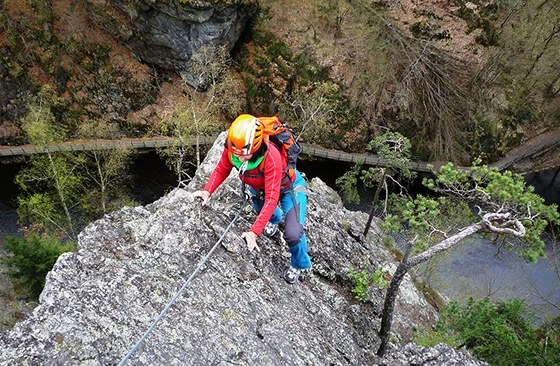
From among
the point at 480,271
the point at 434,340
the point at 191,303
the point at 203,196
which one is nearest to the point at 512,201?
the point at 434,340

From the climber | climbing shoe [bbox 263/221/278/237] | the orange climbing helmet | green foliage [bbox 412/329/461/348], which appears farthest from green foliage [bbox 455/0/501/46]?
the orange climbing helmet

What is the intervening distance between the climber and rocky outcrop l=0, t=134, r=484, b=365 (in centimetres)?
37

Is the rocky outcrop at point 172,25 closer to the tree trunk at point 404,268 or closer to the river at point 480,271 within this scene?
the river at point 480,271

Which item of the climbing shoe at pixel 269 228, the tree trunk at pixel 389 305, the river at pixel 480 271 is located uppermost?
the climbing shoe at pixel 269 228

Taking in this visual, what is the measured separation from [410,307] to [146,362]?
1096 centimetres

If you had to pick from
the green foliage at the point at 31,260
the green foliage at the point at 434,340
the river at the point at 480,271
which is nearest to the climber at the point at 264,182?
the green foliage at the point at 434,340

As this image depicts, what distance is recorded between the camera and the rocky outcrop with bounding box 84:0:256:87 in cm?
2655

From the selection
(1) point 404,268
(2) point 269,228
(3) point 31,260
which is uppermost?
(2) point 269,228

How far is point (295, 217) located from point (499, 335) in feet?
23.3

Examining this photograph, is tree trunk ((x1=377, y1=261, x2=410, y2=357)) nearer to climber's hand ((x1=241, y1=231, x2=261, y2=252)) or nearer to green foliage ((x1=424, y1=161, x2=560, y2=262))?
green foliage ((x1=424, y1=161, x2=560, y2=262))

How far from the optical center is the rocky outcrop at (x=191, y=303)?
198 inches

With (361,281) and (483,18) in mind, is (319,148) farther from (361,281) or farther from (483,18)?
(361,281)

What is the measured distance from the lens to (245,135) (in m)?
5.68

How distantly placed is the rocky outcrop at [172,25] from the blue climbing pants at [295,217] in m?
22.0
